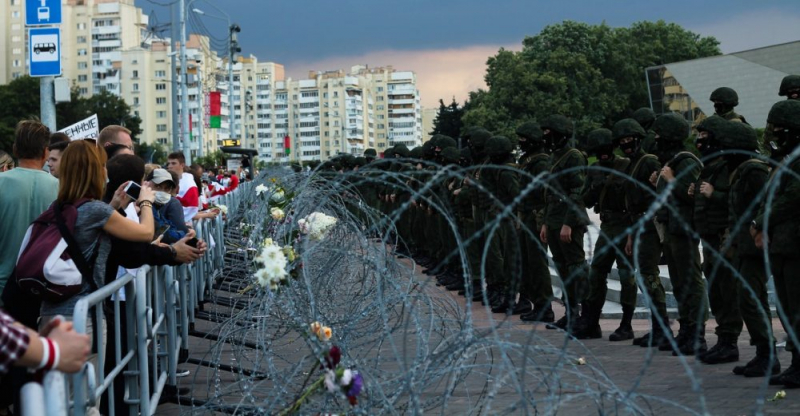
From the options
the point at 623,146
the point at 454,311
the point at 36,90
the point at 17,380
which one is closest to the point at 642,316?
the point at 623,146

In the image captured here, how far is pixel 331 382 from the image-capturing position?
11.6 ft

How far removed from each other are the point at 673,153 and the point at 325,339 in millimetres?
5611

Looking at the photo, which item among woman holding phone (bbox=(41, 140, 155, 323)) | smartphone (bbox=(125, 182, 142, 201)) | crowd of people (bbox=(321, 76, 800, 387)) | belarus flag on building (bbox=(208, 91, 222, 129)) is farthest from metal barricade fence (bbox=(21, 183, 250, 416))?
belarus flag on building (bbox=(208, 91, 222, 129))

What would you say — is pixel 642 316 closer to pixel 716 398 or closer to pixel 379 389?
pixel 716 398

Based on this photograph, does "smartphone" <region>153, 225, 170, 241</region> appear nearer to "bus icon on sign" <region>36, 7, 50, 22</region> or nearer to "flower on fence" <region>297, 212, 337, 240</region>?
"flower on fence" <region>297, 212, 337, 240</region>

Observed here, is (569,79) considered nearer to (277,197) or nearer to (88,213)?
(277,197)

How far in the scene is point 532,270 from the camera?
36.7 feet

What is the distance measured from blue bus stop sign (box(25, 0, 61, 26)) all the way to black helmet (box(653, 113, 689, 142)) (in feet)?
22.8

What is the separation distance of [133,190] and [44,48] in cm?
679

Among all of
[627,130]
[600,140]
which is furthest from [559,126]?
[627,130]

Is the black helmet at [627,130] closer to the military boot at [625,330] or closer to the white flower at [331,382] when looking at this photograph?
the military boot at [625,330]

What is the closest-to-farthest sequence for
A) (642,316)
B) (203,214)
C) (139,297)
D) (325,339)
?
(325,339), (139,297), (203,214), (642,316)

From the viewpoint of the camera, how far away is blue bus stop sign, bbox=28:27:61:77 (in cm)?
1180

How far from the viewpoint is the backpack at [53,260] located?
188 inches
